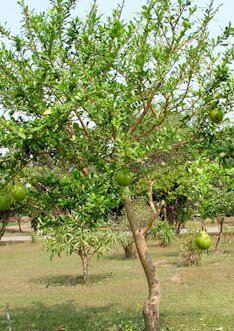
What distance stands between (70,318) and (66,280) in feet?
20.9

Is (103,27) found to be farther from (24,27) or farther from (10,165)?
(10,165)

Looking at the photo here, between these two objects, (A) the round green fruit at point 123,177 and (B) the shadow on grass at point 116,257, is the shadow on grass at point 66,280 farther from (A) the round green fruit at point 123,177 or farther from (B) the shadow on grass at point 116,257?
(A) the round green fruit at point 123,177

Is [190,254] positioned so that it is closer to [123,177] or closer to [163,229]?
[163,229]

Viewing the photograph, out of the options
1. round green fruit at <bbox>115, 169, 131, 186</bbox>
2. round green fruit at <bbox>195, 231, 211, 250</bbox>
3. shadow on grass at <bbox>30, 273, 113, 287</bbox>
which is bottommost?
shadow on grass at <bbox>30, 273, 113, 287</bbox>

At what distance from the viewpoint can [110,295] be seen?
1416cm

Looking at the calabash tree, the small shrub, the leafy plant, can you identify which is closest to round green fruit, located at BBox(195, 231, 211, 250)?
the calabash tree

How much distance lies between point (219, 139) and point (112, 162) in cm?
157

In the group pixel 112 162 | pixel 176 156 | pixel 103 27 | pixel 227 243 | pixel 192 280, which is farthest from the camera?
pixel 227 243

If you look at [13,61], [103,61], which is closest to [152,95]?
[103,61]

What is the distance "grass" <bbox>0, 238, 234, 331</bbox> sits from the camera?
35.3 feet

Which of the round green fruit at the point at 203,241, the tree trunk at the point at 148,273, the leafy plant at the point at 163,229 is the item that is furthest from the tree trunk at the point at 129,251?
the round green fruit at the point at 203,241

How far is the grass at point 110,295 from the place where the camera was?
10767 mm

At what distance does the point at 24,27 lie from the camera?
7004mm

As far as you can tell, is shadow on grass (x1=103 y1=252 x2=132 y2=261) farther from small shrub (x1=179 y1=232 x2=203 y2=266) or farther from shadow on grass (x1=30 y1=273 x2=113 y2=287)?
shadow on grass (x1=30 y1=273 x2=113 y2=287)
